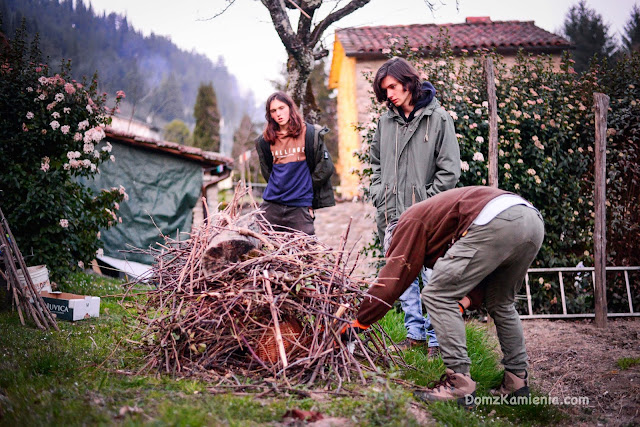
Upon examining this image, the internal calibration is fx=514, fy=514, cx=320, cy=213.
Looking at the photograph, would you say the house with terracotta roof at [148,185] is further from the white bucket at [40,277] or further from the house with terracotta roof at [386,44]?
the house with terracotta roof at [386,44]

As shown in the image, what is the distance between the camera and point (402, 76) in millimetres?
3824

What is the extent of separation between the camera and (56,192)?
19.7ft

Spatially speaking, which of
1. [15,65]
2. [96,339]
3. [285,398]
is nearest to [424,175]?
[285,398]

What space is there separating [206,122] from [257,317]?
30.2m

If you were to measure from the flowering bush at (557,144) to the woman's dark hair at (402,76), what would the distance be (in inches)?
76.4

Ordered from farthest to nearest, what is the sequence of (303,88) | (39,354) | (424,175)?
(303,88) < (424,175) < (39,354)

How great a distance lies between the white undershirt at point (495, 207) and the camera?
9.22 feet

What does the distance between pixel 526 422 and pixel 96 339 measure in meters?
3.14

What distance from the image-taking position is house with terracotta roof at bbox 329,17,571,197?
15.5m

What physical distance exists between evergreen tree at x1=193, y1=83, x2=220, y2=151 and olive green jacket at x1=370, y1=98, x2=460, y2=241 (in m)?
28.3

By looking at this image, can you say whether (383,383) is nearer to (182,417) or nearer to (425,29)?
(182,417)

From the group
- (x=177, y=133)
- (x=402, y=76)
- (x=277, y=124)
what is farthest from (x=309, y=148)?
(x=177, y=133)

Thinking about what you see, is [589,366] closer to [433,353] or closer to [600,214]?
[433,353]

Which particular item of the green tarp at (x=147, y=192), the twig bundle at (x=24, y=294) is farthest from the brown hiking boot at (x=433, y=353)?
the green tarp at (x=147, y=192)
